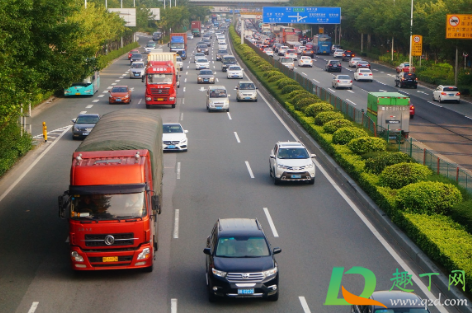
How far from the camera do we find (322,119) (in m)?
35.4

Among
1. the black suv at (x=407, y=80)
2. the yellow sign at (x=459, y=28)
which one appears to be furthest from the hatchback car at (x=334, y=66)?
the yellow sign at (x=459, y=28)

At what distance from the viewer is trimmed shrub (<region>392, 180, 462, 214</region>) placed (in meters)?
19.0

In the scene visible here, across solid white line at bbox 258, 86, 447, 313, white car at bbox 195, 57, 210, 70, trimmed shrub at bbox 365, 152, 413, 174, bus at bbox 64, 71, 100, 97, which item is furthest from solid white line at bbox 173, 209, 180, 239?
white car at bbox 195, 57, 210, 70

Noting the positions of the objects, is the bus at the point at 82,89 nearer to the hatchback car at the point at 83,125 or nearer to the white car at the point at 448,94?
the hatchback car at the point at 83,125

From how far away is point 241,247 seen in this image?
47.9ft

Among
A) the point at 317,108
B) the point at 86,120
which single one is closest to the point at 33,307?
the point at 86,120

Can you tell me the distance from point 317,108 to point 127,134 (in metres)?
21.4

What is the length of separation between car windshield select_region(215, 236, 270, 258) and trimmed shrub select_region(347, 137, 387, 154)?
14012 mm

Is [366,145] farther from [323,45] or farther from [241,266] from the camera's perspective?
[323,45]

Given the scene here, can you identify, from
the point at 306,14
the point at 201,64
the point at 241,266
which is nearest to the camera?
the point at 241,266

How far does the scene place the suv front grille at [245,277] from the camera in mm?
13836

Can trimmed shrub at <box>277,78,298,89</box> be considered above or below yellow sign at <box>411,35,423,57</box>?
below

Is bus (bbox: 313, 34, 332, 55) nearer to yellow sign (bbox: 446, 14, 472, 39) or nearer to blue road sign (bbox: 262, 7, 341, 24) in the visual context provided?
blue road sign (bbox: 262, 7, 341, 24)

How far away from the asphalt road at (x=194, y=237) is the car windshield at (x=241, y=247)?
1.06 metres
